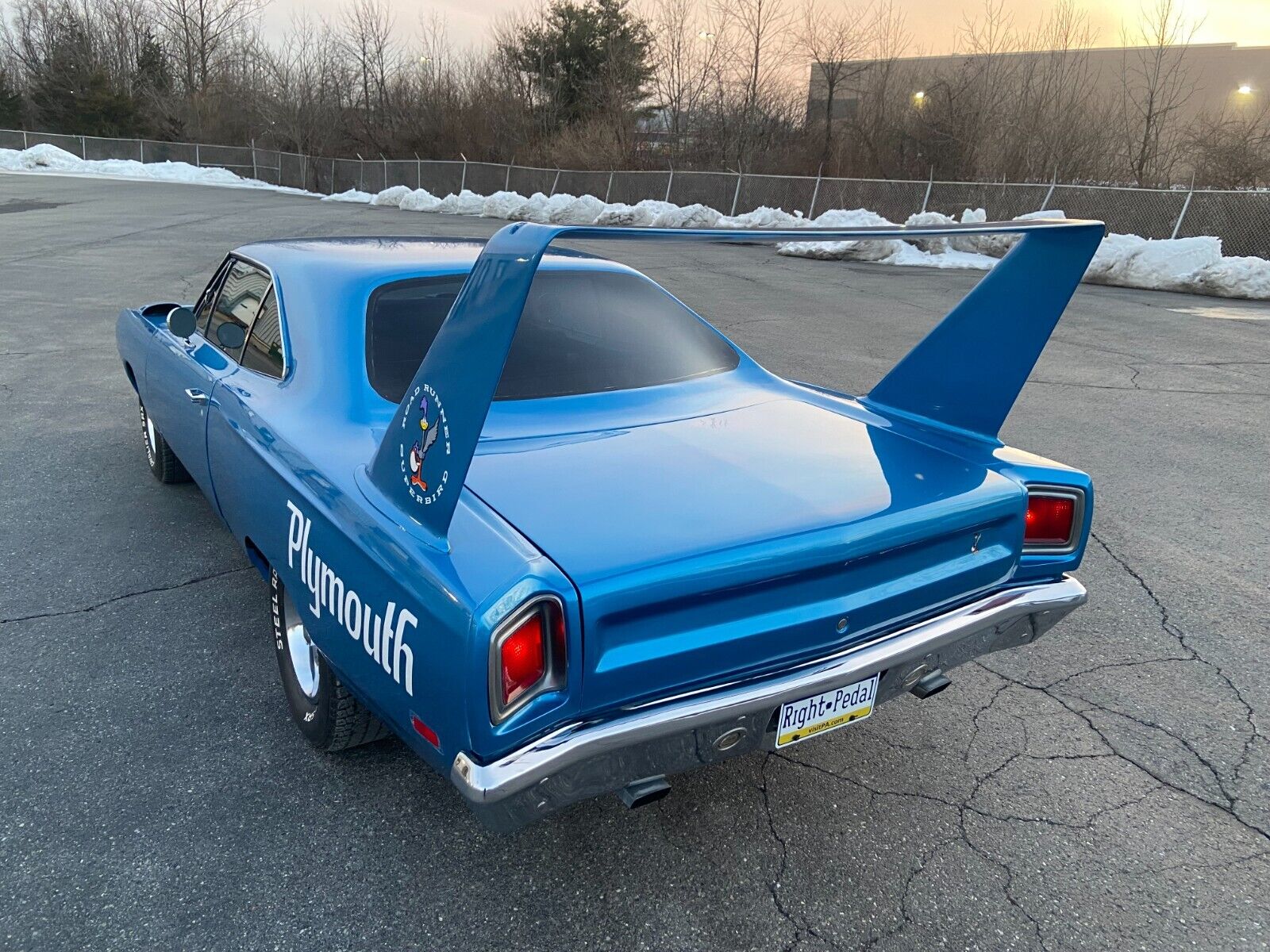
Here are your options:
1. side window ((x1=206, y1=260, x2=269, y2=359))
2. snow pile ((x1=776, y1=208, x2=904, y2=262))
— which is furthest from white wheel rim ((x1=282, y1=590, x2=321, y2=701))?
snow pile ((x1=776, y1=208, x2=904, y2=262))

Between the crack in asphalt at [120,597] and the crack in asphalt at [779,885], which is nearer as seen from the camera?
the crack in asphalt at [779,885]

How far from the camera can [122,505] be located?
14.6 ft

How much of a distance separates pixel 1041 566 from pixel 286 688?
2.31 m

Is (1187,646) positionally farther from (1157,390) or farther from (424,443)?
(1157,390)

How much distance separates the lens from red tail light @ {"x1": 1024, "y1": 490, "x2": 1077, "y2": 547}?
2609 millimetres

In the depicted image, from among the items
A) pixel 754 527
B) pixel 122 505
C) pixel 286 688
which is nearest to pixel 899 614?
pixel 754 527

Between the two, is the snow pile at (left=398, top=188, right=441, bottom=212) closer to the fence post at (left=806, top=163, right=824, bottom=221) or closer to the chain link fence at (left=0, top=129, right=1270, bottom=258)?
the chain link fence at (left=0, top=129, right=1270, bottom=258)

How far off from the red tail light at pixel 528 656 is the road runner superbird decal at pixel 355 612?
0.74 feet

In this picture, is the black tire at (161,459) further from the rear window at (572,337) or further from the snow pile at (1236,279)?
the snow pile at (1236,279)

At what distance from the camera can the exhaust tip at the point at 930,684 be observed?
7.77 ft

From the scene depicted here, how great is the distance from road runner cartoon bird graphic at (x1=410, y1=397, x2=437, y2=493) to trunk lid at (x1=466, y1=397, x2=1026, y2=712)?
200 mm

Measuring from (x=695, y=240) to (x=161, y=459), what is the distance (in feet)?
12.0

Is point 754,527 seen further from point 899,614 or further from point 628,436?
point 628,436

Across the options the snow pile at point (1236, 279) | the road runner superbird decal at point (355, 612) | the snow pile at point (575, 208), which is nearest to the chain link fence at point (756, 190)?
the snow pile at point (575, 208)
